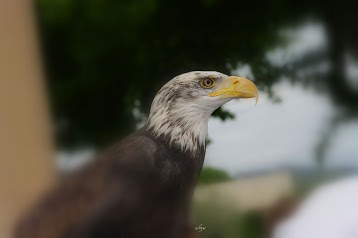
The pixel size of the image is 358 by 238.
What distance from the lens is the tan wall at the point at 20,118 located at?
35.1 inches

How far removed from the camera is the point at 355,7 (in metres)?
1.02

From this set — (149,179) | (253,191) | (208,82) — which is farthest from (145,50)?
(253,191)

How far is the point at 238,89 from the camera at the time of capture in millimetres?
921

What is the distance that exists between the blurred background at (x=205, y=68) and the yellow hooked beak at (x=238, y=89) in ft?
0.06

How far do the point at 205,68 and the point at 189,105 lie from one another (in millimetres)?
93

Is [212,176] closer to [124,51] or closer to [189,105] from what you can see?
[189,105]

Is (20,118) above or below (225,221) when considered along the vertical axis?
above

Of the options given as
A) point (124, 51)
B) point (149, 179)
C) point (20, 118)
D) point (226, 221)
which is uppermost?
point (124, 51)

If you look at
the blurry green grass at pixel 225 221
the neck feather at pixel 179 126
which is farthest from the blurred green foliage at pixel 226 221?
the neck feather at pixel 179 126

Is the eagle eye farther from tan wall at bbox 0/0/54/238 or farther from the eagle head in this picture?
tan wall at bbox 0/0/54/238

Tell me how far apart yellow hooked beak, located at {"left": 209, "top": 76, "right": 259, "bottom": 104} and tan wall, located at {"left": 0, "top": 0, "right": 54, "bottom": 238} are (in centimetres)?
36

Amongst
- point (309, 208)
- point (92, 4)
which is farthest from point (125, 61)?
point (309, 208)

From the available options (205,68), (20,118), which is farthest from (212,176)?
(20,118)

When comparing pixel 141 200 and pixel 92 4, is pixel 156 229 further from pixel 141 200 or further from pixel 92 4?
pixel 92 4
